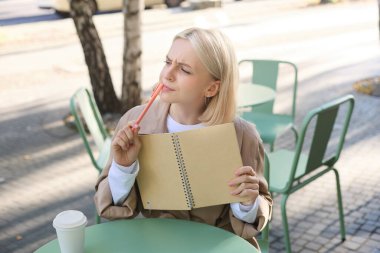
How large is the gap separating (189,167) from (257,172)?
1.05 feet

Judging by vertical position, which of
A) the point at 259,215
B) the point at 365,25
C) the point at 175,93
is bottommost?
the point at 365,25

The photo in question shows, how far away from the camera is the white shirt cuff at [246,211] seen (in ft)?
6.27

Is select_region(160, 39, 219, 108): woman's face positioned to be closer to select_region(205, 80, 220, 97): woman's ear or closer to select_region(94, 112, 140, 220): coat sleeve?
select_region(205, 80, 220, 97): woman's ear

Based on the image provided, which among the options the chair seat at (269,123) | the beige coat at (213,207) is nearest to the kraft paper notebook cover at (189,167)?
the beige coat at (213,207)

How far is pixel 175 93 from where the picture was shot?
1869 millimetres

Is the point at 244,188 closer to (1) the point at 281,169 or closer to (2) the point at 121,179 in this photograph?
(2) the point at 121,179

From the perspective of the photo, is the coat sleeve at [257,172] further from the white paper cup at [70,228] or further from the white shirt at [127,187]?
the white paper cup at [70,228]

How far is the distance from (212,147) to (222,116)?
198 millimetres

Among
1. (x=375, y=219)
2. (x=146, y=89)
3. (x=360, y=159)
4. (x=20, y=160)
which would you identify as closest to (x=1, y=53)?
(x=146, y=89)

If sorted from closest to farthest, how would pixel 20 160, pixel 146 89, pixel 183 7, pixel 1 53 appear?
pixel 20 160
pixel 146 89
pixel 1 53
pixel 183 7

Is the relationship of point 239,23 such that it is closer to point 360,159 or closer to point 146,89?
point 146,89

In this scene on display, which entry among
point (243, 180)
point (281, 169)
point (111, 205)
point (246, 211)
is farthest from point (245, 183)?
point (281, 169)

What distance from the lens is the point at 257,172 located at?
A: 79.9 inches

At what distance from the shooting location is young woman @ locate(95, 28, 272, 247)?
1.84 m
